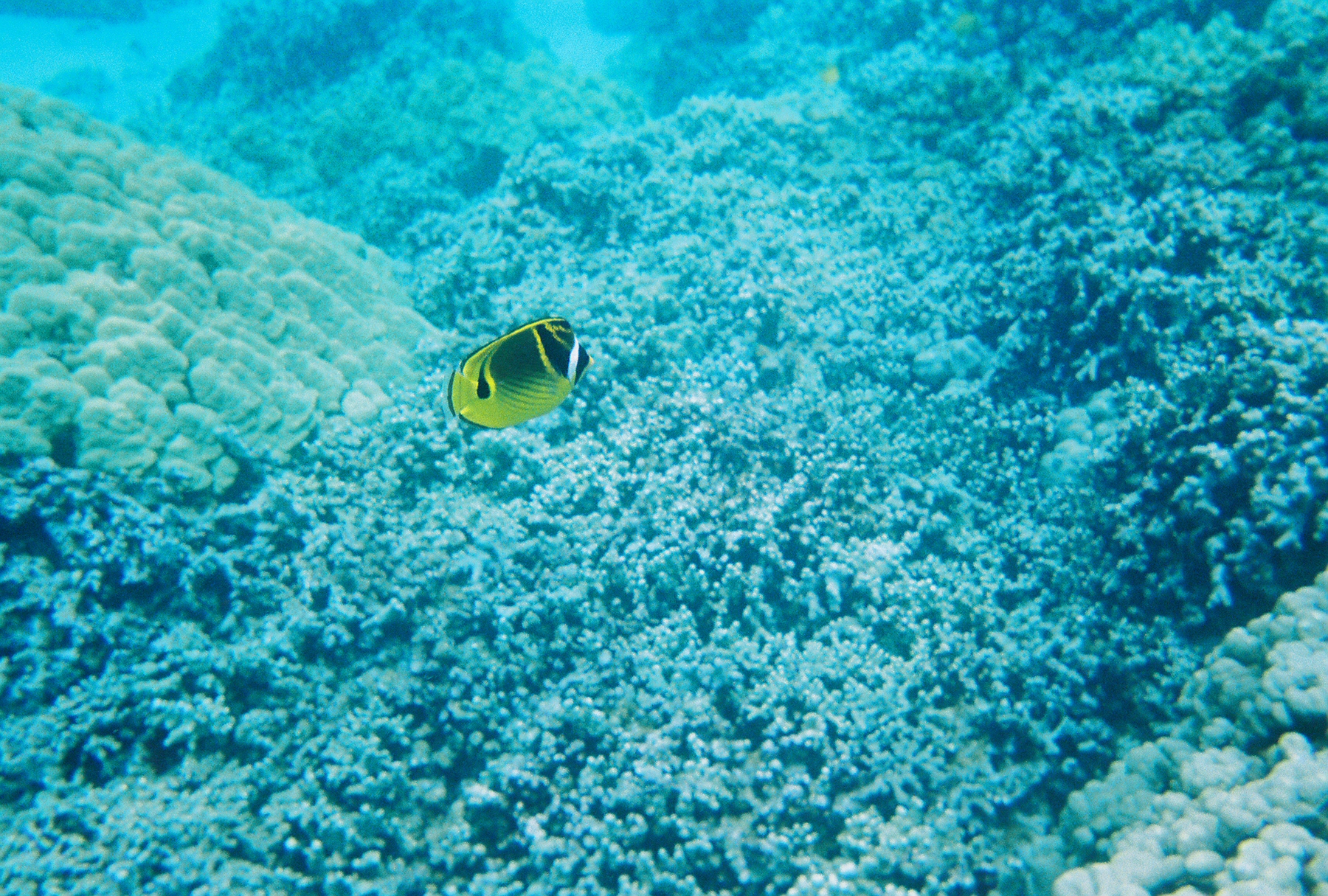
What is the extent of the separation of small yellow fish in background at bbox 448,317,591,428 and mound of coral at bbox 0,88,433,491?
246 cm

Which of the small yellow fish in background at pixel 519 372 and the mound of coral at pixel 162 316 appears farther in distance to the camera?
the mound of coral at pixel 162 316

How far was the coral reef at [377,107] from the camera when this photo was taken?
743 centimetres

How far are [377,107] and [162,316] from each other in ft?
18.8

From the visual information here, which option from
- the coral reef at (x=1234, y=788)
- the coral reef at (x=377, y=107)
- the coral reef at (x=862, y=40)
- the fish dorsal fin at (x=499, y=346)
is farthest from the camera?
the coral reef at (x=377, y=107)

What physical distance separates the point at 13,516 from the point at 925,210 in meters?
6.16

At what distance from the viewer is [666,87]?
9.77 meters

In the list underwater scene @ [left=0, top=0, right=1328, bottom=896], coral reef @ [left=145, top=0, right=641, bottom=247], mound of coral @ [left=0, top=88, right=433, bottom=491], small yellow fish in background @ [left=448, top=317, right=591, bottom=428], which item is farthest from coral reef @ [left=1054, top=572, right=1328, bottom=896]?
coral reef @ [left=145, top=0, right=641, bottom=247]

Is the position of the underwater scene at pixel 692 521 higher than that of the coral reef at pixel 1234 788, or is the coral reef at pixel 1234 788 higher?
the underwater scene at pixel 692 521

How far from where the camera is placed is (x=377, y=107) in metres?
8.10

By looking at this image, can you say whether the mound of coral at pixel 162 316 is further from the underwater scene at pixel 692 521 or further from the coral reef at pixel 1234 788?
the coral reef at pixel 1234 788

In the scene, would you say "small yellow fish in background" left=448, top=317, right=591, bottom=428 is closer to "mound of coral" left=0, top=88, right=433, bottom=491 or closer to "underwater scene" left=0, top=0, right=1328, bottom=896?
"underwater scene" left=0, top=0, right=1328, bottom=896

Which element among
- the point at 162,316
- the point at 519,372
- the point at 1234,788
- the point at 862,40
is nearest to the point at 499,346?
the point at 519,372

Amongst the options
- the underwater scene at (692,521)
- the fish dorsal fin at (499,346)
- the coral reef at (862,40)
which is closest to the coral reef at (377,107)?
the coral reef at (862,40)

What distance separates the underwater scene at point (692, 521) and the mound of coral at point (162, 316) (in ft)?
0.09
